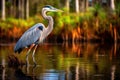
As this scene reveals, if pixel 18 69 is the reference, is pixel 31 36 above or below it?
above

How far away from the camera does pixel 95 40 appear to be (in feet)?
105

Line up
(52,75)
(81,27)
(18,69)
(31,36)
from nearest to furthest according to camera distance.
Answer: (52,75) < (18,69) < (31,36) < (81,27)

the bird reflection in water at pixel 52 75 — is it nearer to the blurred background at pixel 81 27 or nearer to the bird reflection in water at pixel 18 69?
the bird reflection in water at pixel 18 69

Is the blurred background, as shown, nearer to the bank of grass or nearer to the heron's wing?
the bank of grass

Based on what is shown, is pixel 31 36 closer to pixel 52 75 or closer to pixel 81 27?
pixel 52 75

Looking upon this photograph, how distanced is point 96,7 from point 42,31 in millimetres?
18350

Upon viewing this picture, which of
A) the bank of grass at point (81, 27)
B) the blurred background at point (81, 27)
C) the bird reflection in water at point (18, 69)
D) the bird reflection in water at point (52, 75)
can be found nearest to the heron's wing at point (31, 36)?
the bird reflection in water at point (18, 69)

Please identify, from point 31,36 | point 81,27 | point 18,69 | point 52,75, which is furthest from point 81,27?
point 52,75

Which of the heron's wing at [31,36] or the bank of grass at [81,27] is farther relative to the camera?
the bank of grass at [81,27]

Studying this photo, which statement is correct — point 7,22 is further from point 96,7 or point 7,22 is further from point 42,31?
point 42,31

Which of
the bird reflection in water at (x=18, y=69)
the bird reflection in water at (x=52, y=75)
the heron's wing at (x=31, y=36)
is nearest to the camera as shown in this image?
the bird reflection in water at (x=52, y=75)

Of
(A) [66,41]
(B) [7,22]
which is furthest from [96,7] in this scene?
(B) [7,22]

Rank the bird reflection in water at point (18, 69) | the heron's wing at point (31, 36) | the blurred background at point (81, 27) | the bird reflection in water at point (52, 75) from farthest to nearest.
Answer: the blurred background at point (81, 27)
the heron's wing at point (31, 36)
the bird reflection in water at point (18, 69)
the bird reflection in water at point (52, 75)

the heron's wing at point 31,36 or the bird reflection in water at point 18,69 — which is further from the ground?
the heron's wing at point 31,36
